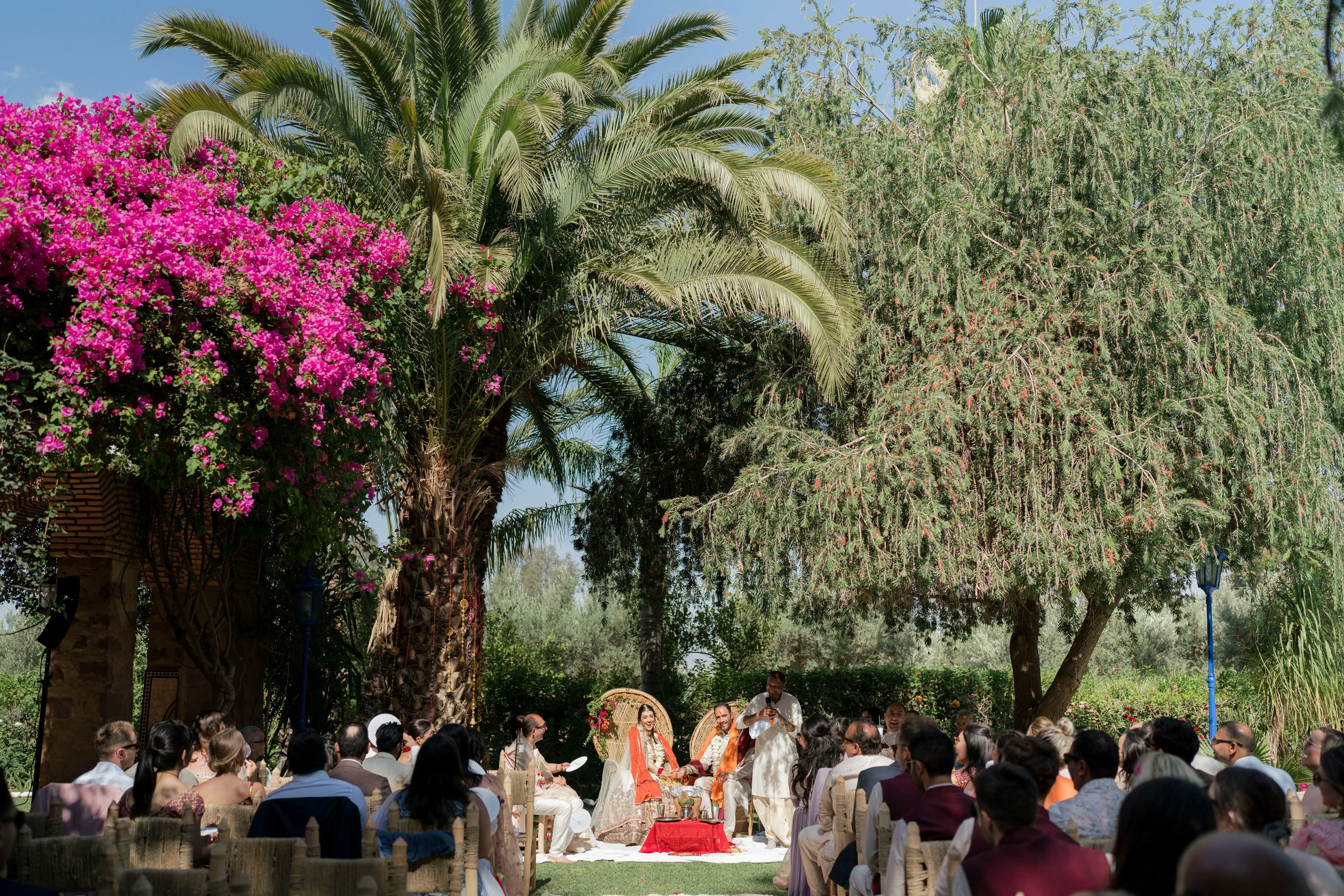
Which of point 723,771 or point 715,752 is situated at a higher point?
point 715,752

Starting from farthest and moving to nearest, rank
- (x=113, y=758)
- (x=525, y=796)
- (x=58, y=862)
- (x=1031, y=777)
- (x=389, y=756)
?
(x=525, y=796), (x=389, y=756), (x=113, y=758), (x=58, y=862), (x=1031, y=777)

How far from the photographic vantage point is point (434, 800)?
5293 mm

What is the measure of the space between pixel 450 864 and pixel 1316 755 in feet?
16.6

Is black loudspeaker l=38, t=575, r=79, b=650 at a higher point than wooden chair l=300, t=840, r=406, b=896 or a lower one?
higher

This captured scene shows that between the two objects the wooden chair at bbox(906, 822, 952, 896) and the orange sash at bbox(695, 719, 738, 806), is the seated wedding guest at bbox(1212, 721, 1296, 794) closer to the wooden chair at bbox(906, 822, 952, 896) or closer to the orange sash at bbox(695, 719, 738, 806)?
the wooden chair at bbox(906, 822, 952, 896)

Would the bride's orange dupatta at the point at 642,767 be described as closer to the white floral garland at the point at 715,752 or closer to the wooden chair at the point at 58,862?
the white floral garland at the point at 715,752

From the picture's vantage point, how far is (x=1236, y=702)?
16.3 m

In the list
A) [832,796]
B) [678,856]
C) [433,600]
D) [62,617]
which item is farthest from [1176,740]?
[62,617]

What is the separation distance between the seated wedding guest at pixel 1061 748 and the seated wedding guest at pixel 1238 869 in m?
→ 3.11

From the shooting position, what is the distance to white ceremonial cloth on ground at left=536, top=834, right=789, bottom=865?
36.8ft

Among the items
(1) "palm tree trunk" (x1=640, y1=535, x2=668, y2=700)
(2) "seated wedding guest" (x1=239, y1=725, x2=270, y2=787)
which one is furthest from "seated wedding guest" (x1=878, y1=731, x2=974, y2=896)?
(1) "palm tree trunk" (x1=640, y1=535, x2=668, y2=700)

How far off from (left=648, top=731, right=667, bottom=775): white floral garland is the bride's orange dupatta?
0.05 ft

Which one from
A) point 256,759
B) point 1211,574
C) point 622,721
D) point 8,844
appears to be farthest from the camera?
point 622,721

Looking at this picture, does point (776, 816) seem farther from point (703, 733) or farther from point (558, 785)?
point (558, 785)
